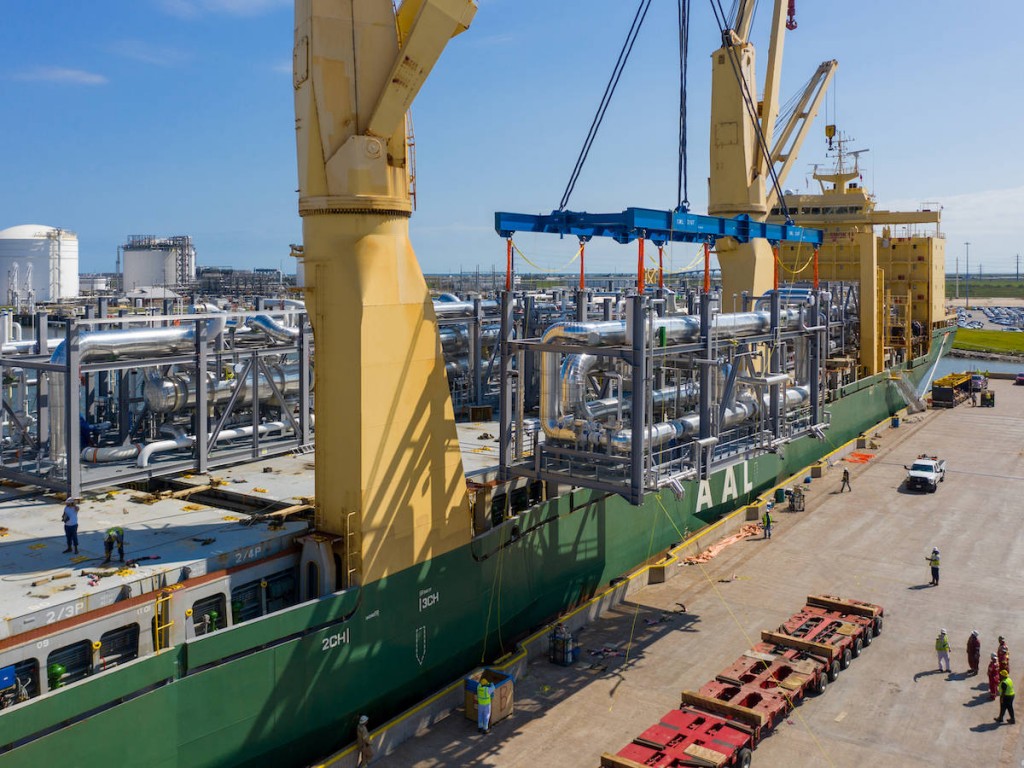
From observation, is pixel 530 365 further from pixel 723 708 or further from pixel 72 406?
pixel 72 406

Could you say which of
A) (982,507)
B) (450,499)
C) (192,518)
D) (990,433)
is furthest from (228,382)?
(990,433)

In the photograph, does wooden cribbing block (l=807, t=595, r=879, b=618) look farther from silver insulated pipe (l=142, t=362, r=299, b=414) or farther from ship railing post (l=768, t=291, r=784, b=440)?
silver insulated pipe (l=142, t=362, r=299, b=414)

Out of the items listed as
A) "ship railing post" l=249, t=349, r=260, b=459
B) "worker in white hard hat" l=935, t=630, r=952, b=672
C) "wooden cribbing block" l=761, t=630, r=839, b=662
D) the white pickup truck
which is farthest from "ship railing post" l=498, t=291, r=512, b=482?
the white pickup truck

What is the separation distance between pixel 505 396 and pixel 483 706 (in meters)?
5.68

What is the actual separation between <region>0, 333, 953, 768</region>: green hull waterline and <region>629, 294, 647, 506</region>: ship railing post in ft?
11.7

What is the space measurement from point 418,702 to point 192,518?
5.31 m

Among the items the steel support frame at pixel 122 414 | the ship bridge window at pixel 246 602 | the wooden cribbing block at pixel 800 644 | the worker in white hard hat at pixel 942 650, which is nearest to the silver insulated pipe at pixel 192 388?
the steel support frame at pixel 122 414

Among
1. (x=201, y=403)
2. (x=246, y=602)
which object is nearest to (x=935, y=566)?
(x=246, y=602)

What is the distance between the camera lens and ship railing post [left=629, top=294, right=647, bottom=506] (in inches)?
598

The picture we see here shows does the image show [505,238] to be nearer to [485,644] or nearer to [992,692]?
[485,644]

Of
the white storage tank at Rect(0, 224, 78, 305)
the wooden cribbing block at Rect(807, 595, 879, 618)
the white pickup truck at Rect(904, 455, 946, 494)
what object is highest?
the white storage tank at Rect(0, 224, 78, 305)

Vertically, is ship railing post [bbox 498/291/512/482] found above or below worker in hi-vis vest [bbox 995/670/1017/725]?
above

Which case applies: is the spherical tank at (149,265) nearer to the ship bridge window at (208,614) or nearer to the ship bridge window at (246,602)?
the ship bridge window at (246,602)

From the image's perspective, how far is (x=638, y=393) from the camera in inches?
599
